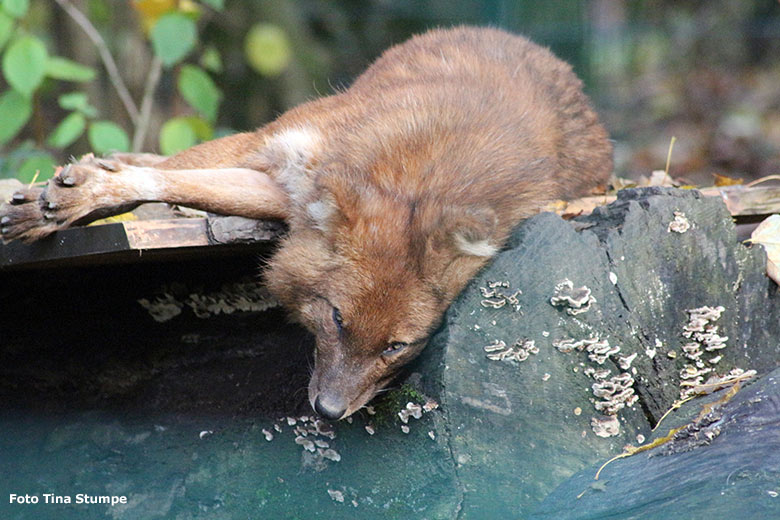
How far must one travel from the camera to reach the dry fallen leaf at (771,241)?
3578mm

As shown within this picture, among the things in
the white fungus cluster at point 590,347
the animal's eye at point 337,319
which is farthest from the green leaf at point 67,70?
the white fungus cluster at point 590,347

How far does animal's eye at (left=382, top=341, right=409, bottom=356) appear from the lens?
11.4ft

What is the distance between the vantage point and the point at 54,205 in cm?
333

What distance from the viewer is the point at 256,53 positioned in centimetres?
910

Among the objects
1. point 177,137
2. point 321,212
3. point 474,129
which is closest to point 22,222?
point 321,212

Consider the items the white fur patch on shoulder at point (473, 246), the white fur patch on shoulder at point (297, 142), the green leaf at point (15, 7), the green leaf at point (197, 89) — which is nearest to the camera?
the white fur patch on shoulder at point (473, 246)

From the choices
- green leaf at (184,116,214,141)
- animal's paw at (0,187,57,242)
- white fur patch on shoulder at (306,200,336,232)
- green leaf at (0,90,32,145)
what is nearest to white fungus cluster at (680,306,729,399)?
white fur patch on shoulder at (306,200,336,232)

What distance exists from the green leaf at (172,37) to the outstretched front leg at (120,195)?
2.16 m

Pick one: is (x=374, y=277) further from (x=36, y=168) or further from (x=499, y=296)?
(x=36, y=168)

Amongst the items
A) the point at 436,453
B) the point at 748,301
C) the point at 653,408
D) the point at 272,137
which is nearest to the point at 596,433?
the point at 653,408

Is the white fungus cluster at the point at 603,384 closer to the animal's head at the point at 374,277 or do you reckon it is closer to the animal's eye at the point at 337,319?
the animal's head at the point at 374,277

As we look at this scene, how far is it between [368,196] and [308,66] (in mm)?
6599

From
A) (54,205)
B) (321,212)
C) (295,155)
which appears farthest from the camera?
(295,155)

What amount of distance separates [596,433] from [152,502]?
1.75m
